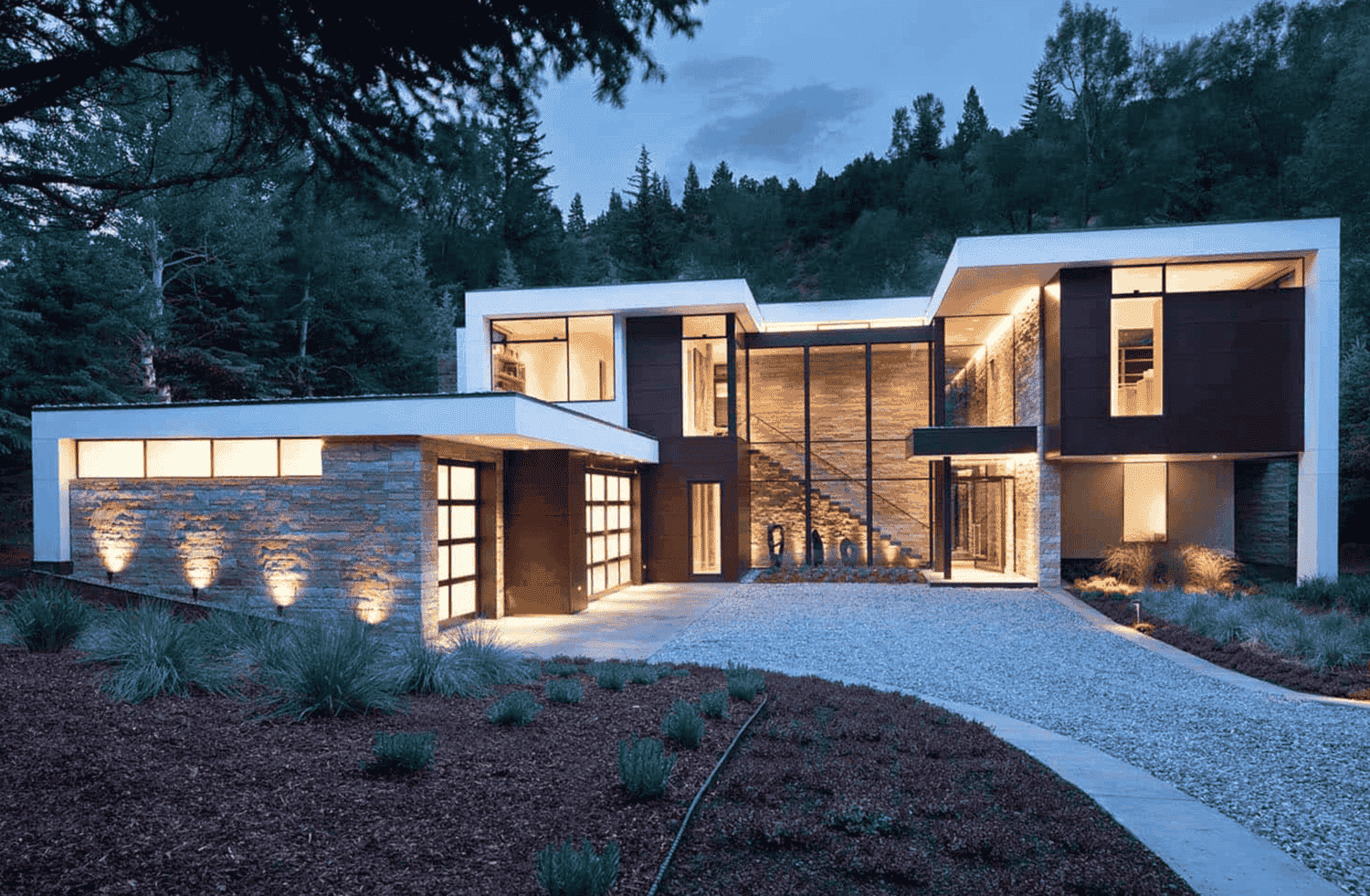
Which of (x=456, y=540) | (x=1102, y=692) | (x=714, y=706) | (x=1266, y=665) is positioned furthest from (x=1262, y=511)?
(x=714, y=706)

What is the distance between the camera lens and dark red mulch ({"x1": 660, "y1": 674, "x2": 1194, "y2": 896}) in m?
3.22

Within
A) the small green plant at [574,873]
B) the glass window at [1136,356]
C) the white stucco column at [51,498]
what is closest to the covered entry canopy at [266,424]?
the white stucco column at [51,498]

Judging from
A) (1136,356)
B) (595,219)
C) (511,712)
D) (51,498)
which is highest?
(595,219)

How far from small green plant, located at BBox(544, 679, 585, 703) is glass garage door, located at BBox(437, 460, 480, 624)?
5.31 meters

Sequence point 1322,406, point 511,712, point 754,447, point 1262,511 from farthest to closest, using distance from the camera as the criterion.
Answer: point 754,447 < point 1262,511 < point 1322,406 < point 511,712

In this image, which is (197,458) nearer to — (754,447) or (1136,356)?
(754,447)

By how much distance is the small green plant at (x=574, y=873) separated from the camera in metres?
2.68

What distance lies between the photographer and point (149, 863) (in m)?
2.87

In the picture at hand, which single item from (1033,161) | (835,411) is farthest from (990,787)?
(1033,161)

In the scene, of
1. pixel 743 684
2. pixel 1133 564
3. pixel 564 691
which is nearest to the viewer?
pixel 564 691

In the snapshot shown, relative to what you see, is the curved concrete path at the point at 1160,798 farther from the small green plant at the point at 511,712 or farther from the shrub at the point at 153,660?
the shrub at the point at 153,660

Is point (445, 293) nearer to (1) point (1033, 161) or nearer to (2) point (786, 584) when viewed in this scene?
(2) point (786, 584)

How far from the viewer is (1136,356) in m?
18.9

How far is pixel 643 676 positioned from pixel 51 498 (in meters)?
9.14
